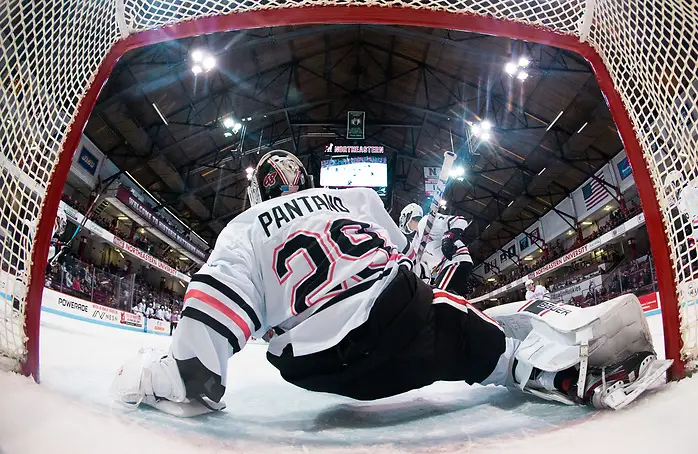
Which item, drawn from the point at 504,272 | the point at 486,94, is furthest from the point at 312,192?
the point at 504,272

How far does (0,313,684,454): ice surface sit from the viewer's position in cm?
67

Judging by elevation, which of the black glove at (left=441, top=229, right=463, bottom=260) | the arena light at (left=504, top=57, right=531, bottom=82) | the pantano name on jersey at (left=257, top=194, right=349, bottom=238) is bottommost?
the pantano name on jersey at (left=257, top=194, right=349, bottom=238)

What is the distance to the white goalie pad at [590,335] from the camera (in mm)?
1077

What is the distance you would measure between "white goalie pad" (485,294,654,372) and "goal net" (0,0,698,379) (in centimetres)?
9

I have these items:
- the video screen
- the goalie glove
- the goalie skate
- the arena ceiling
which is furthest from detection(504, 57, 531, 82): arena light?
the goalie glove

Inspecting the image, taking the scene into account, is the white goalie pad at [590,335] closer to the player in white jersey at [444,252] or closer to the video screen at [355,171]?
the player in white jersey at [444,252]

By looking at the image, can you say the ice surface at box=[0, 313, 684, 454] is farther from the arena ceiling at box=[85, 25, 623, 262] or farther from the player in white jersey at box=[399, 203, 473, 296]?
the arena ceiling at box=[85, 25, 623, 262]

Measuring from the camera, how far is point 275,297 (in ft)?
3.71

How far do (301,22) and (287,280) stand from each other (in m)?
0.77

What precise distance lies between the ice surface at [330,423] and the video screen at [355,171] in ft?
25.1

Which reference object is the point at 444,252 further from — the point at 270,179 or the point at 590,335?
the point at 590,335

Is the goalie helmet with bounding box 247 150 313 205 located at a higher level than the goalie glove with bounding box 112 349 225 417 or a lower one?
higher

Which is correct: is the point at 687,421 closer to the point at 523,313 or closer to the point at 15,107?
the point at 523,313

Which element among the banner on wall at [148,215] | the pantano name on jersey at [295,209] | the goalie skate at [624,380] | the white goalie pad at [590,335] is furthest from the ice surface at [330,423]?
the banner on wall at [148,215]
